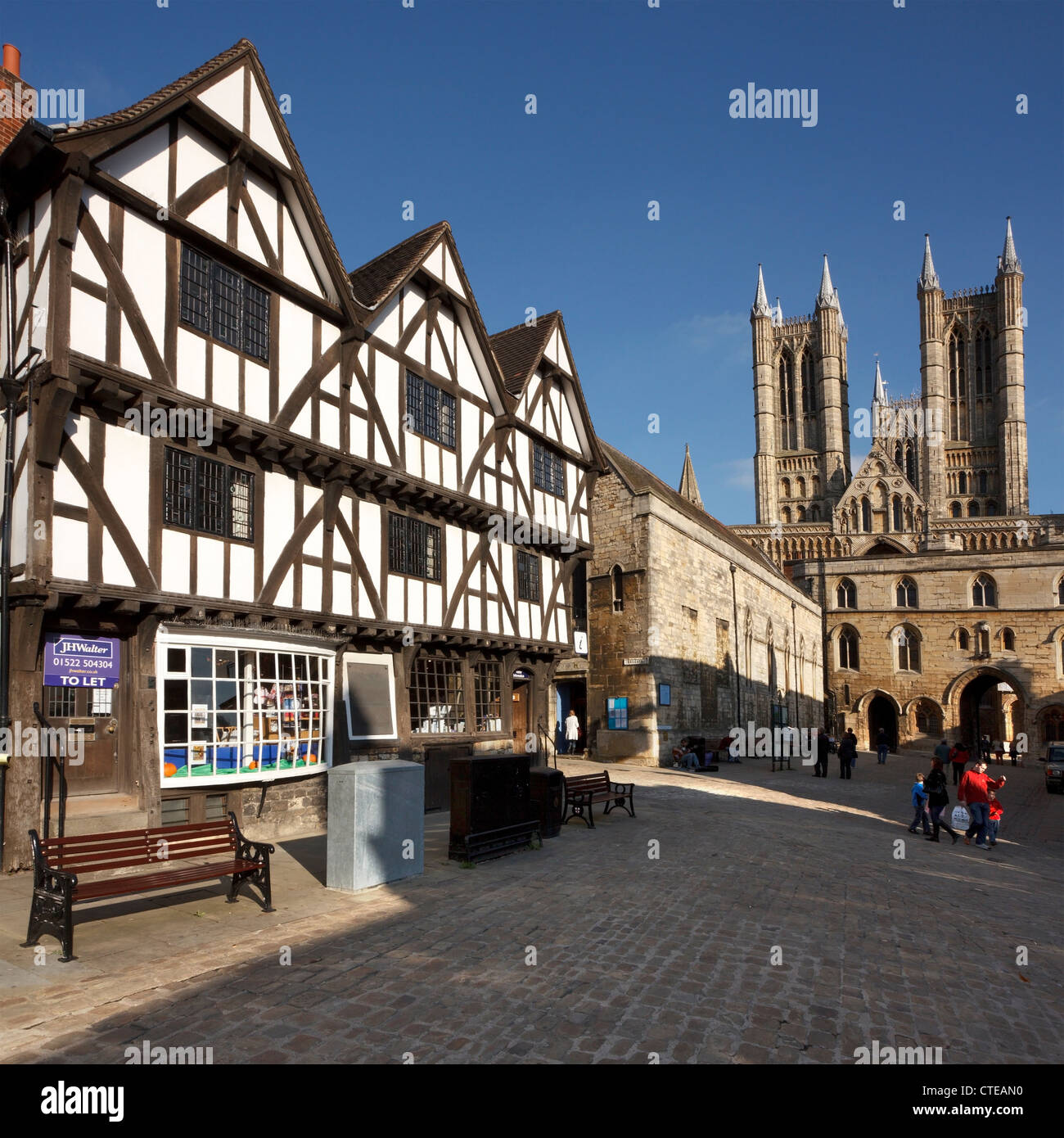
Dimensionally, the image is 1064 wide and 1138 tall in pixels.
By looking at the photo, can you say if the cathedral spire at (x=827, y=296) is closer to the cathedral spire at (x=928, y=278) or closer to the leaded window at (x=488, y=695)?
the cathedral spire at (x=928, y=278)

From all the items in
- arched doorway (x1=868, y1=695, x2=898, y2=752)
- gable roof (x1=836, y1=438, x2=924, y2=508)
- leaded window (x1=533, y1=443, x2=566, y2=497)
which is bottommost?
arched doorway (x1=868, y1=695, x2=898, y2=752)

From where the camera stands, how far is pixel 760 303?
10569 centimetres

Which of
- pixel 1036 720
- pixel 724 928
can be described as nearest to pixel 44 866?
pixel 724 928

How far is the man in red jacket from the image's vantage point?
1470cm

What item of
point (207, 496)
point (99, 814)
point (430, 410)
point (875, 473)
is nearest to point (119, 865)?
point (99, 814)

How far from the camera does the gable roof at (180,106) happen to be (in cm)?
970

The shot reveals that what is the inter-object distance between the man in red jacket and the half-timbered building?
922 cm

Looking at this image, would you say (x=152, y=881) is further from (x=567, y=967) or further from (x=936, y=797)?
(x=936, y=797)

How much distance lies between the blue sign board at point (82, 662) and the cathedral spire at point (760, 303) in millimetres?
105498

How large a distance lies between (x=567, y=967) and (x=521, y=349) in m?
16.5

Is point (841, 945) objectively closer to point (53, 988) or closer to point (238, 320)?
point (53, 988)

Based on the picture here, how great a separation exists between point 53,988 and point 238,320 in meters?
9.05

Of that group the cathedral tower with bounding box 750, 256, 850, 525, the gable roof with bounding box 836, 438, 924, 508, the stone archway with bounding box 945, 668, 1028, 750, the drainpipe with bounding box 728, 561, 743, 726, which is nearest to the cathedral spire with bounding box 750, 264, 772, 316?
the cathedral tower with bounding box 750, 256, 850, 525

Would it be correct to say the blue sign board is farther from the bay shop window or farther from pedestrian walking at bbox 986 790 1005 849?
pedestrian walking at bbox 986 790 1005 849
